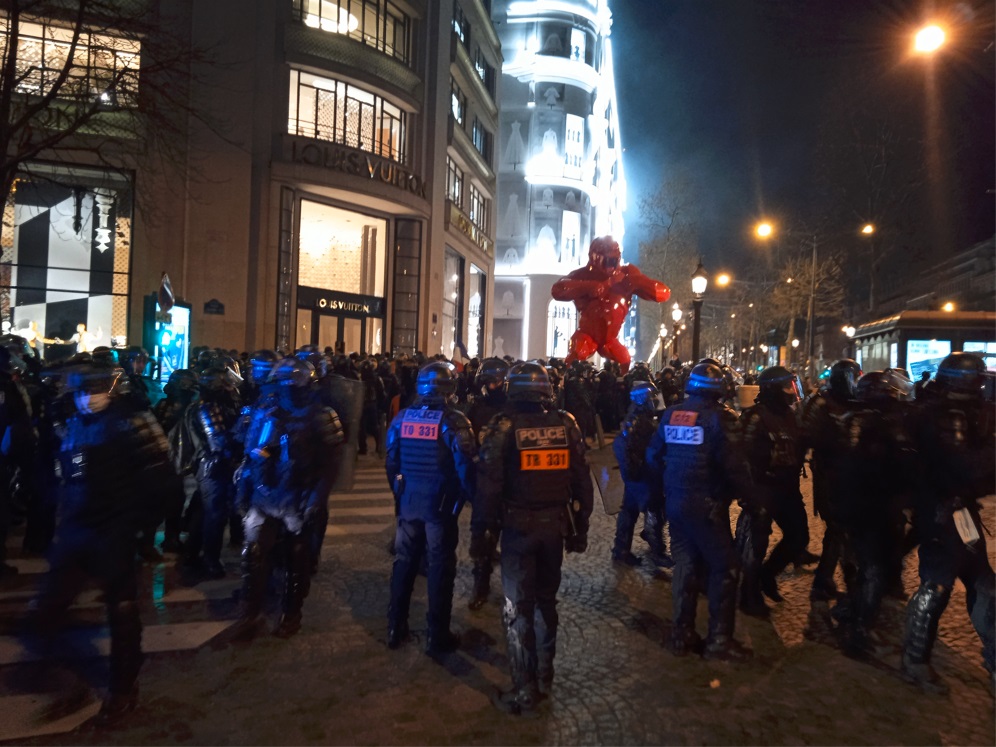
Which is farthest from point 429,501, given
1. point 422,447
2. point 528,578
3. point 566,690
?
point 566,690

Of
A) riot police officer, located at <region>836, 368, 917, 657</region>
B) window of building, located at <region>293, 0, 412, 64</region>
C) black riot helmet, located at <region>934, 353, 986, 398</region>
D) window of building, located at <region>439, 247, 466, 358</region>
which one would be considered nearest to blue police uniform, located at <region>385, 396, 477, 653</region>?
riot police officer, located at <region>836, 368, 917, 657</region>

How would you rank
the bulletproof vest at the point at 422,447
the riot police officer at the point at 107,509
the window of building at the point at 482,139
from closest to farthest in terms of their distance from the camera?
the riot police officer at the point at 107,509 → the bulletproof vest at the point at 422,447 → the window of building at the point at 482,139

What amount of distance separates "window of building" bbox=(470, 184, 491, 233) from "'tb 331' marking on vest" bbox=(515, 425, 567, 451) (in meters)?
31.1

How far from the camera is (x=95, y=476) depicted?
393 centimetres

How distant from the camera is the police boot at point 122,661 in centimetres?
404

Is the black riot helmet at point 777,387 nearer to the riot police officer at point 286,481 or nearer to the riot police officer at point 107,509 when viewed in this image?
the riot police officer at point 286,481

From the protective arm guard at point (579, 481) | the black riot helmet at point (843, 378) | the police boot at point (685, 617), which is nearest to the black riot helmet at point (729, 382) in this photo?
the black riot helmet at point (843, 378)

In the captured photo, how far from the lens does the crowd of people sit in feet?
13.4

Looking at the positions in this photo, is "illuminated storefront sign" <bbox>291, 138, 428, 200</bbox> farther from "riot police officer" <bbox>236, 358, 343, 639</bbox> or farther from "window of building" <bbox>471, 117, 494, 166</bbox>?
"riot police officer" <bbox>236, 358, 343, 639</bbox>

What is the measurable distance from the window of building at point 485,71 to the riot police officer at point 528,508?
106 ft

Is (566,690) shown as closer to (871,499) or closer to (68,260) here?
(871,499)

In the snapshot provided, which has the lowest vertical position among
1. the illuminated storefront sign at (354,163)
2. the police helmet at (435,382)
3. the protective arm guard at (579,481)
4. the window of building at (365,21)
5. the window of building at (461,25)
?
the protective arm guard at (579,481)

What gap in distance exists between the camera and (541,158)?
156ft

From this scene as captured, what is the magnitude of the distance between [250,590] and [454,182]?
2810 cm
